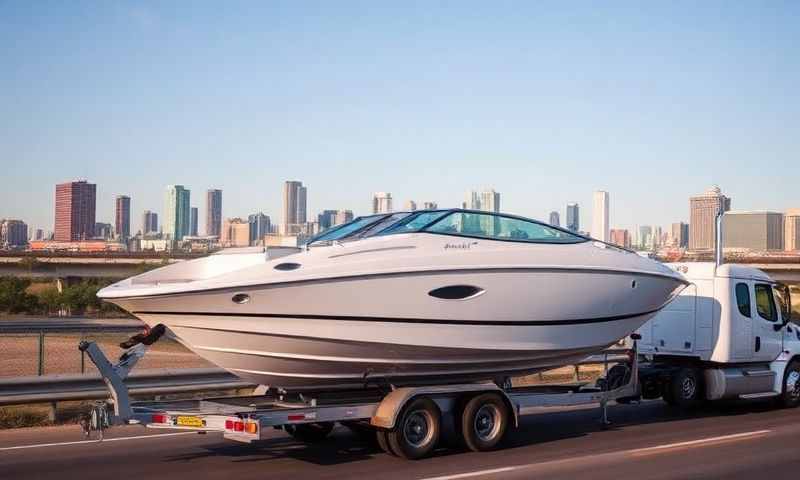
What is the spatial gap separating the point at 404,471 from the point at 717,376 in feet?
22.6

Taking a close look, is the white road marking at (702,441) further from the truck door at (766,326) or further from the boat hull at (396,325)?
the truck door at (766,326)

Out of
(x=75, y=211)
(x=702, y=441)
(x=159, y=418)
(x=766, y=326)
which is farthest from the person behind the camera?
(x=75, y=211)

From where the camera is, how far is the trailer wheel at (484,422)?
36.6ft

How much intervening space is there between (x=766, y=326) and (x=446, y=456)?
7207mm

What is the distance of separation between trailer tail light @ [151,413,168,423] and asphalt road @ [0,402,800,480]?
21.8 inches

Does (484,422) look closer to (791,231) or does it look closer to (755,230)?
(755,230)

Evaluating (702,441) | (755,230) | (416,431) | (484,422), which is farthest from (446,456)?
(755,230)

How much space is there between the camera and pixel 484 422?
11484mm

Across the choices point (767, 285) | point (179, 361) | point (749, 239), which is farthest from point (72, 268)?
point (749, 239)

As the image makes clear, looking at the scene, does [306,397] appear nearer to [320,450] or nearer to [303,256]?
[320,450]

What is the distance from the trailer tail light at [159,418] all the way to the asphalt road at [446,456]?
55 centimetres

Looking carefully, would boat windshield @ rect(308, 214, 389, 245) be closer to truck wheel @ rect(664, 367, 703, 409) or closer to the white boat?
the white boat

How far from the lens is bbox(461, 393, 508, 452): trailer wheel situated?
11156mm

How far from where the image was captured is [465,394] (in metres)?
11.2
